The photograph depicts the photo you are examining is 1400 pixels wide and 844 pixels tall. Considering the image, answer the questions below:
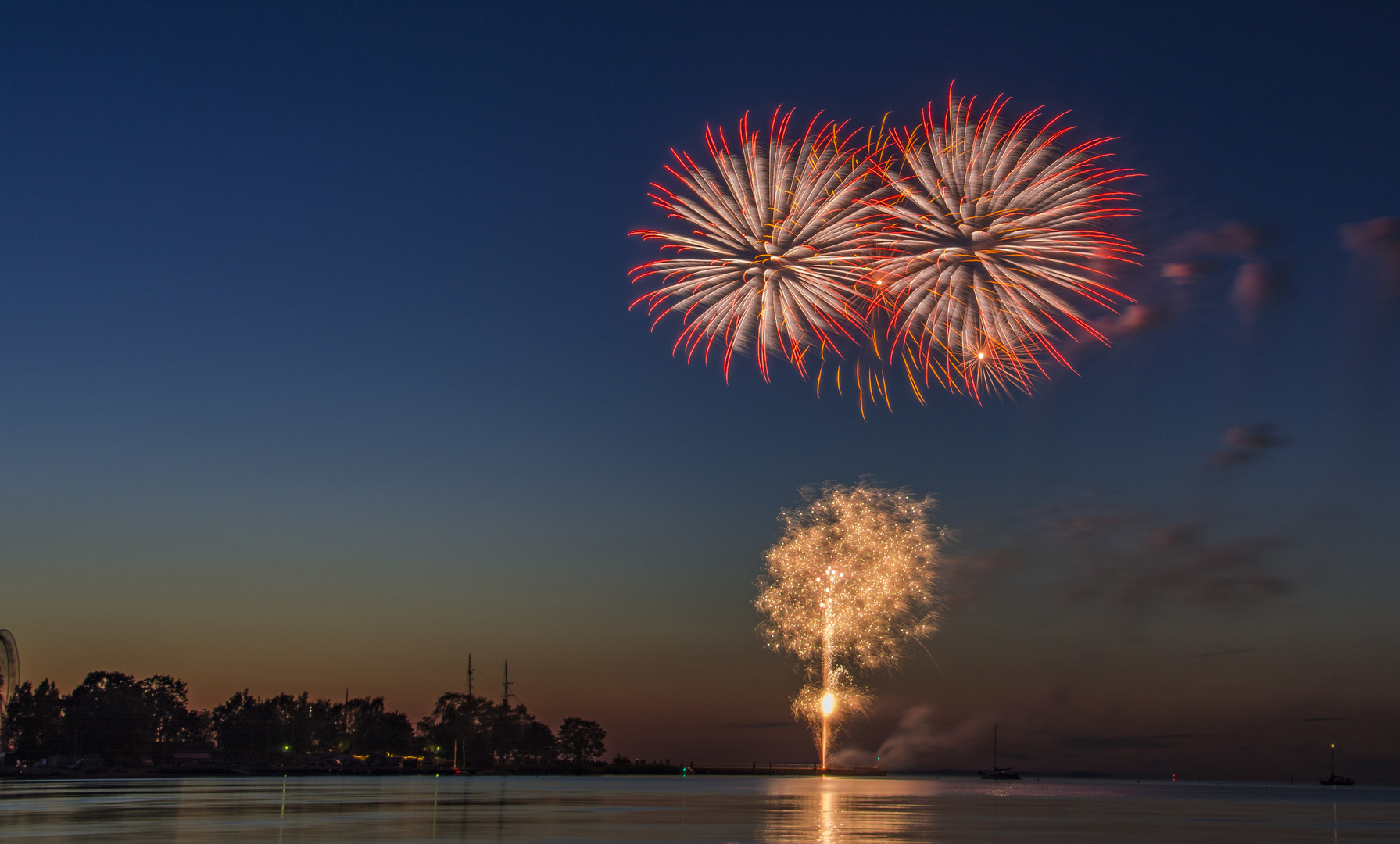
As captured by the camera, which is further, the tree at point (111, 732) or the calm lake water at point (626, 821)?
the tree at point (111, 732)

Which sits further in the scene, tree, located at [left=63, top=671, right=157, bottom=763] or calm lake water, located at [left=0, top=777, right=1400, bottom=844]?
tree, located at [left=63, top=671, right=157, bottom=763]

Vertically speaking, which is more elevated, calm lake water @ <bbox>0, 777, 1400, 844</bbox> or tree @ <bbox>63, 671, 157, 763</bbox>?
calm lake water @ <bbox>0, 777, 1400, 844</bbox>

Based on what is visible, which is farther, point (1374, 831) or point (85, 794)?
point (85, 794)

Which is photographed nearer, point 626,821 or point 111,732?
point 626,821

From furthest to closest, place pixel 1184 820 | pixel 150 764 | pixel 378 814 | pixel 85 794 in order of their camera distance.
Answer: pixel 150 764
pixel 85 794
pixel 1184 820
pixel 378 814

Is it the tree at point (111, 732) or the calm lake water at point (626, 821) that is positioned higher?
the calm lake water at point (626, 821)

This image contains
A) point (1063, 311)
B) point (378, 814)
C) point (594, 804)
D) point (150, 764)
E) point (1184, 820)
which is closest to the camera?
point (1063, 311)

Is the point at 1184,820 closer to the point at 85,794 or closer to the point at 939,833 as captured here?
the point at 939,833

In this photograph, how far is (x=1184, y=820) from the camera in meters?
59.2

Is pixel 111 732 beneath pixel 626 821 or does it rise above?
beneath

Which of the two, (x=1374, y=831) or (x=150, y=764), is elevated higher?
(x=1374, y=831)

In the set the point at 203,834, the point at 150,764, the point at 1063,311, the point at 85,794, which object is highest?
the point at 1063,311

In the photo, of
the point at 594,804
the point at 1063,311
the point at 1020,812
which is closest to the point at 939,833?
the point at 1063,311

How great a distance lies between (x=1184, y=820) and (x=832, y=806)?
19953mm
